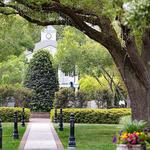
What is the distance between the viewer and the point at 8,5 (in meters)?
Answer: 19.2

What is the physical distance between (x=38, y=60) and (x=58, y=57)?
4.03 meters

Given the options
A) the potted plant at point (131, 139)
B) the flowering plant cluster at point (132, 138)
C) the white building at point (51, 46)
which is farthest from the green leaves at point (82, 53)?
the flowering plant cluster at point (132, 138)

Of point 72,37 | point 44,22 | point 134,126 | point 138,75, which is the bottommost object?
point 134,126

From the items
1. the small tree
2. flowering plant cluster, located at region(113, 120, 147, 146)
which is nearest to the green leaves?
the small tree

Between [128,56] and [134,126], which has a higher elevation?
[128,56]

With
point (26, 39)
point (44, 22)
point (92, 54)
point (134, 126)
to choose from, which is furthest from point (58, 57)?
point (134, 126)

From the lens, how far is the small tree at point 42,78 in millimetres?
48688

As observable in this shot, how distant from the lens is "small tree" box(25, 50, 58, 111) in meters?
48.7

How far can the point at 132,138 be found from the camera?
40.5 ft

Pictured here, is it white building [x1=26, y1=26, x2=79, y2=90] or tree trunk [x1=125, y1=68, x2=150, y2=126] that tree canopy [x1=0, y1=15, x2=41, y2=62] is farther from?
white building [x1=26, y1=26, x2=79, y2=90]

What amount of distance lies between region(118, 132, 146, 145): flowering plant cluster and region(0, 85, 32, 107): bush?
2689 cm

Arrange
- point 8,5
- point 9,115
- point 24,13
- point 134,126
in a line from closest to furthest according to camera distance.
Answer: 1. point 134,126
2. point 8,5
3. point 24,13
4. point 9,115

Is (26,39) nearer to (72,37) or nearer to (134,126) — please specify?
A: (72,37)

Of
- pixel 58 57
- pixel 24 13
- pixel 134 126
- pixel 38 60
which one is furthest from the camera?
pixel 38 60
